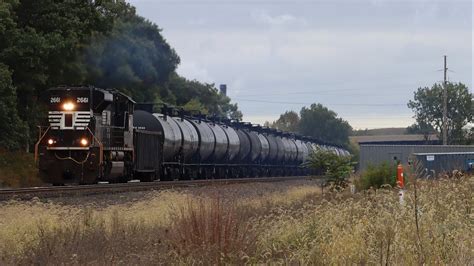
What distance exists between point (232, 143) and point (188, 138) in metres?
7.76

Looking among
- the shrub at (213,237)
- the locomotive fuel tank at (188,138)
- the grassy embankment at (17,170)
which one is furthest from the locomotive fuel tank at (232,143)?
the shrub at (213,237)

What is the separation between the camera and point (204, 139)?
3681 centimetres

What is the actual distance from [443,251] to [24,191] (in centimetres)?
1469

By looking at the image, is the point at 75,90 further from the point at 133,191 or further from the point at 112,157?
the point at 133,191

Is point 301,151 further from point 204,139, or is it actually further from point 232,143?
point 204,139

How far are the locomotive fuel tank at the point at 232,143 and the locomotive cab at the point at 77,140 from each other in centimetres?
1674

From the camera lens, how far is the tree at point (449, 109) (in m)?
78.5

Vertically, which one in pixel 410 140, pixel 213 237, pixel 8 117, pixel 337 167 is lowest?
pixel 213 237

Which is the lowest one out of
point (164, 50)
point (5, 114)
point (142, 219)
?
point (142, 219)

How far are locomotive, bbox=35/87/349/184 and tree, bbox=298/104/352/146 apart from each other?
260ft

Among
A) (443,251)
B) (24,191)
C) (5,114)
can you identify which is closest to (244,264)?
(443,251)

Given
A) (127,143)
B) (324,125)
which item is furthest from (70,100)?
(324,125)

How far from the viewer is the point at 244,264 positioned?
8023mm

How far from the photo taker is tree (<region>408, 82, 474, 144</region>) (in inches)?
3091
